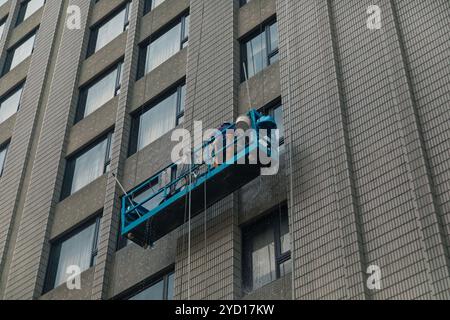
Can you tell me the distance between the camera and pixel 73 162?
88.0 feet

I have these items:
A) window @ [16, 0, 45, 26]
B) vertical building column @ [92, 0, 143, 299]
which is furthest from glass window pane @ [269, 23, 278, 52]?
window @ [16, 0, 45, 26]

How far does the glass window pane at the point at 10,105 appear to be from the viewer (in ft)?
107

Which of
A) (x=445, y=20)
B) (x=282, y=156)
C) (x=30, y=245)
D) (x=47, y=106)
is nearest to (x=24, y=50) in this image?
(x=47, y=106)

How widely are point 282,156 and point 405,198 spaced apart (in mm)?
4022

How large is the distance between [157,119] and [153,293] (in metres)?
5.82

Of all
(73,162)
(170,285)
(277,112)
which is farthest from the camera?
(73,162)

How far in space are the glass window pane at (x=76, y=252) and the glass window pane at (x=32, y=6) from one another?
47.2 feet

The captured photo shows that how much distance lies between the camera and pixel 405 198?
1667 cm

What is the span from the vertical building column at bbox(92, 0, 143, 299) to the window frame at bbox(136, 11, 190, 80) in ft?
0.62

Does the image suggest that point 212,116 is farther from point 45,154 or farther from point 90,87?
point 90,87

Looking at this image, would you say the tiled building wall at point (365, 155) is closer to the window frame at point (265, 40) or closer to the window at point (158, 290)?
the window frame at point (265, 40)

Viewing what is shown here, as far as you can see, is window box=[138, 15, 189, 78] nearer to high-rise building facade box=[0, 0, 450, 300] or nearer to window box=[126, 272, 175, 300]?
high-rise building facade box=[0, 0, 450, 300]

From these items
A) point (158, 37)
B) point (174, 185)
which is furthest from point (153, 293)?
point (158, 37)

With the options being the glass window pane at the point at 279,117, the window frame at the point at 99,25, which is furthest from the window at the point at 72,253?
the window frame at the point at 99,25
